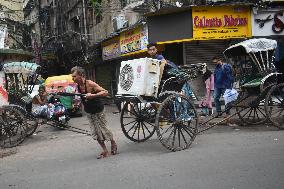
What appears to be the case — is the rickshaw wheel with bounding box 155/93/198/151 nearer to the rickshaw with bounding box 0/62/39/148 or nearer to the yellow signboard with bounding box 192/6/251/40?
the rickshaw with bounding box 0/62/39/148

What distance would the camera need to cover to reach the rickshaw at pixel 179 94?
6.99 meters

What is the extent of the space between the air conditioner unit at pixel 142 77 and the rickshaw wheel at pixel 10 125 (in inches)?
133

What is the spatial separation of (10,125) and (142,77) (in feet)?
13.7

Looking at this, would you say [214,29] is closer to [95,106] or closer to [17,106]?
[17,106]

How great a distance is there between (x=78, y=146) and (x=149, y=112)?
6.89ft

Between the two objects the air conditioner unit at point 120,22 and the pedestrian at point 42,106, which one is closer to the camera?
the pedestrian at point 42,106

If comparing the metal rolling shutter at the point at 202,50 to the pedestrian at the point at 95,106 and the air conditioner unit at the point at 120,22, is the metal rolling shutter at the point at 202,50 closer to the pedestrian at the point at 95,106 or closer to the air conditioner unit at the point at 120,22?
the air conditioner unit at the point at 120,22

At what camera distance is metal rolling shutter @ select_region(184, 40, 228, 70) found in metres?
15.8

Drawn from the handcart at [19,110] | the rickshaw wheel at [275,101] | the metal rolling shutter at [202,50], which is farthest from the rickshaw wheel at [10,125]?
the metal rolling shutter at [202,50]

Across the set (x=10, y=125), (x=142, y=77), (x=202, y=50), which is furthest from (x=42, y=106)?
(x=202, y=50)

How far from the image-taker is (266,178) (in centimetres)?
496

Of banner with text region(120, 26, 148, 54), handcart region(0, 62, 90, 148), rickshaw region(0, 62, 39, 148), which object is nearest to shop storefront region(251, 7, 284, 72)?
banner with text region(120, 26, 148, 54)

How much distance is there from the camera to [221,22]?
50.1 ft

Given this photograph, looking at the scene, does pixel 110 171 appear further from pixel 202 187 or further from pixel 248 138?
pixel 248 138
